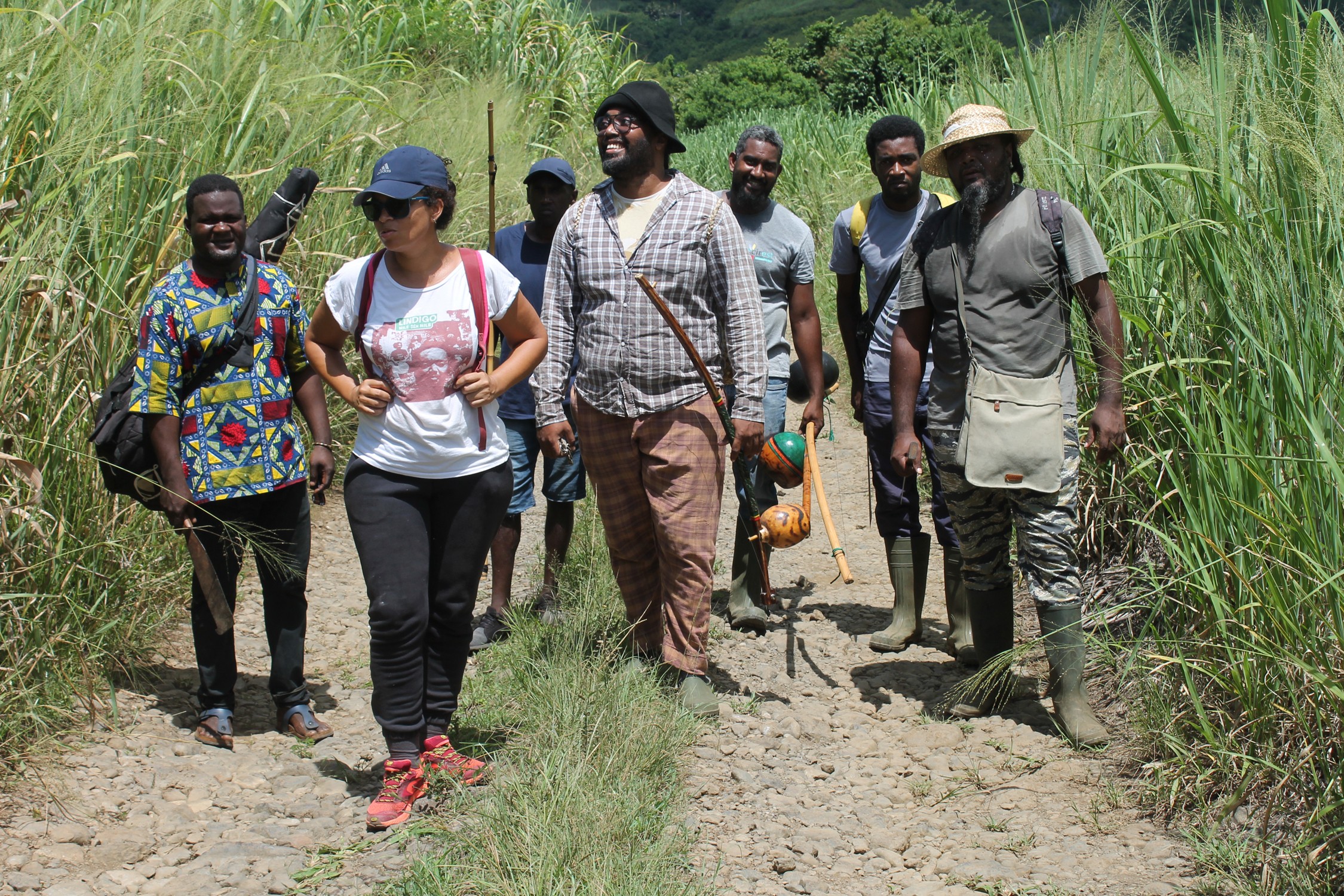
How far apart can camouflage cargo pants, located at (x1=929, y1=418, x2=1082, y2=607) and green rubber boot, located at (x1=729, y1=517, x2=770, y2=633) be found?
1.30 m

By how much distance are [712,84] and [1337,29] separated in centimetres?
3221

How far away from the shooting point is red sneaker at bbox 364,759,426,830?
319 cm

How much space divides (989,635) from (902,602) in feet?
2.64

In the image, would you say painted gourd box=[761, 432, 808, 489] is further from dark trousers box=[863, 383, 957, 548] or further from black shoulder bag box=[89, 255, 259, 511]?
black shoulder bag box=[89, 255, 259, 511]

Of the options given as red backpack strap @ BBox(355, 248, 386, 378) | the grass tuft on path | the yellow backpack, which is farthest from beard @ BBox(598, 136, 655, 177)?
the grass tuft on path


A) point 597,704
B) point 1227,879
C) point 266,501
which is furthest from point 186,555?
point 1227,879

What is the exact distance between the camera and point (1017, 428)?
11.7 feet

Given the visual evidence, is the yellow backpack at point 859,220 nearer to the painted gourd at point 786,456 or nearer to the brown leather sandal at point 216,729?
the painted gourd at point 786,456

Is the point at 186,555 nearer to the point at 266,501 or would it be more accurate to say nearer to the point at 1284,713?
the point at 266,501

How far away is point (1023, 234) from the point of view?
360cm

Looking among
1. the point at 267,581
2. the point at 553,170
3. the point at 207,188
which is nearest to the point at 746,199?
the point at 553,170

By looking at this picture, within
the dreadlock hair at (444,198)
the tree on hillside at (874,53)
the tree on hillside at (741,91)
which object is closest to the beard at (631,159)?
the dreadlock hair at (444,198)

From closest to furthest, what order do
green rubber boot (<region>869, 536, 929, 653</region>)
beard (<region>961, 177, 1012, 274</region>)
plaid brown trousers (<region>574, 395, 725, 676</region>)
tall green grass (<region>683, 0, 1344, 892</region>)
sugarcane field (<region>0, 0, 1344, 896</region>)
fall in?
1. tall green grass (<region>683, 0, 1344, 892</region>)
2. sugarcane field (<region>0, 0, 1344, 896</region>)
3. beard (<region>961, 177, 1012, 274</region>)
4. plaid brown trousers (<region>574, 395, 725, 676</region>)
5. green rubber boot (<region>869, 536, 929, 653</region>)

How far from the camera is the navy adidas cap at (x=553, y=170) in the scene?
4754 millimetres
